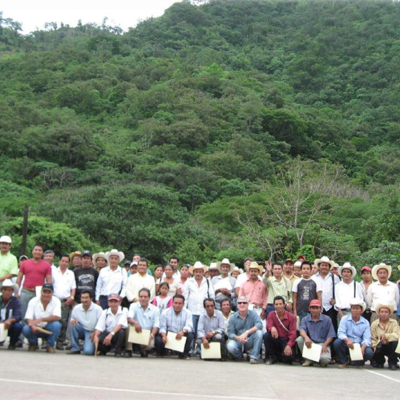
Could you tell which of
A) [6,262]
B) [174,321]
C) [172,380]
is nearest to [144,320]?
[174,321]

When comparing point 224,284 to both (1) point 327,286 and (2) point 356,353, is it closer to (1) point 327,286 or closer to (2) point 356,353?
(1) point 327,286

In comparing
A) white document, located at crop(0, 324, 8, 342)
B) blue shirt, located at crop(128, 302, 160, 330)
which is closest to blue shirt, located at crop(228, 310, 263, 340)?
blue shirt, located at crop(128, 302, 160, 330)

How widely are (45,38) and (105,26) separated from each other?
1629 cm

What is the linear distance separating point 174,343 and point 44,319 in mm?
2079

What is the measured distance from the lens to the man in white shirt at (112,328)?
395 inches

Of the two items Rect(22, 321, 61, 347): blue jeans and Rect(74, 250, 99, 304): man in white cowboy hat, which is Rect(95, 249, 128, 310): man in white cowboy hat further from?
Rect(22, 321, 61, 347): blue jeans

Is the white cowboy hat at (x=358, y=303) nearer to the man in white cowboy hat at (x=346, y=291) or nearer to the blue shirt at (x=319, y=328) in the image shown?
the man in white cowboy hat at (x=346, y=291)

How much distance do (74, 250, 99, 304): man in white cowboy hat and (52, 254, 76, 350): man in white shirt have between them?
5.2 inches

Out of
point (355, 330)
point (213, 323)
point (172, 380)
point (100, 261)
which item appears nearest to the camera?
point (172, 380)

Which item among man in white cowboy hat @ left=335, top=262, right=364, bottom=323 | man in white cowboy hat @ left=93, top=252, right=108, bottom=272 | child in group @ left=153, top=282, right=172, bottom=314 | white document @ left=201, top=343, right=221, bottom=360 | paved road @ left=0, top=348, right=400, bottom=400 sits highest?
man in white cowboy hat @ left=93, top=252, right=108, bottom=272

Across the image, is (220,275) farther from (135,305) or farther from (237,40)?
(237,40)

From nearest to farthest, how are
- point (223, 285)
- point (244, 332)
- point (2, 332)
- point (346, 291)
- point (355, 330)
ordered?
point (2, 332) → point (355, 330) → point (244, 332) → point (346, 291) → point (223, 285)

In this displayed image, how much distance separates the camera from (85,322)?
404 inches

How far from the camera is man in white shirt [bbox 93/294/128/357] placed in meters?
10.0
